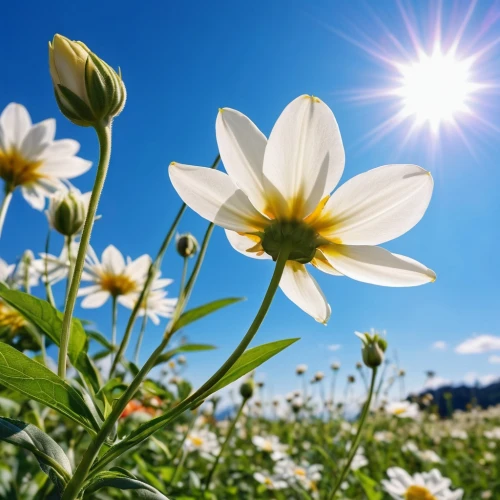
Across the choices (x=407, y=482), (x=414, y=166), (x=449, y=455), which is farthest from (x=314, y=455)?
(x=414, y=166)

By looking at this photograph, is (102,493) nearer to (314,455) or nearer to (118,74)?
(118,74)

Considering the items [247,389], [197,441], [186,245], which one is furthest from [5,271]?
[197,441]

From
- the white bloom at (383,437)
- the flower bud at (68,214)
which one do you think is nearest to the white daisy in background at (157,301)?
the flower bud at (68,214)

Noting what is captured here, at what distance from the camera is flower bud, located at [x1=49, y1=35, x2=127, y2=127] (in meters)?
0.41

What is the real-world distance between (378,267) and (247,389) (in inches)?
31.8

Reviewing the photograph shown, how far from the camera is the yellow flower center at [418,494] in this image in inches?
59.6

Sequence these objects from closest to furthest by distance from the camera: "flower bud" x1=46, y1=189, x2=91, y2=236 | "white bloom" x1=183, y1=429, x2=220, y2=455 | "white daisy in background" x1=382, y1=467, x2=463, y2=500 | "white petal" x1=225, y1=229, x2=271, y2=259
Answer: "white petal" x1=225, y1=229, x2=271, y2=259
"flower bud" x1=46, y1=189, x2=91, y2=236
"white daisy in background" x1=382, y1=467, x2=463, y2=500
"white bloom" x1=183, y1=429, x2=220, y2=455

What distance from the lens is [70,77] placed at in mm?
410

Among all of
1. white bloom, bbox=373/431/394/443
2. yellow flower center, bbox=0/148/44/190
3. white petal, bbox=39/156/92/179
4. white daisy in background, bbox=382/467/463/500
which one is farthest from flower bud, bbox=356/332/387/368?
white bloom, bbox=373/431/394/443

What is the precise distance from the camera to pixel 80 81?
1.34 ft

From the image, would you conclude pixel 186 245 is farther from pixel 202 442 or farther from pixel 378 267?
pixel 202 442

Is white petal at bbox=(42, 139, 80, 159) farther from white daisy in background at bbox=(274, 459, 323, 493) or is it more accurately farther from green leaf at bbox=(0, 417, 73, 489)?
white daisy in background at bbox=(274, 459, 323, 493)

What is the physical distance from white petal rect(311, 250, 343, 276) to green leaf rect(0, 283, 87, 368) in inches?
9.3

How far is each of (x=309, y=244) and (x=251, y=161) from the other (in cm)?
10
